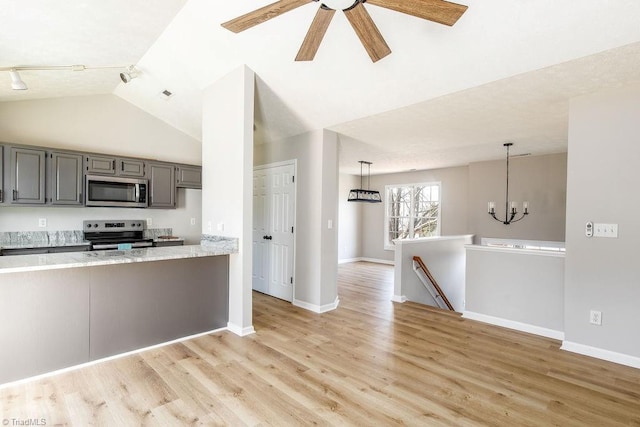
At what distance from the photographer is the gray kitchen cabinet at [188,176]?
5309 millimetres

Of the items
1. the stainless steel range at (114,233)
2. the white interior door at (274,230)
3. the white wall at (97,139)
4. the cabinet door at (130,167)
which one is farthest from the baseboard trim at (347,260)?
the cabinet door at (130,167)

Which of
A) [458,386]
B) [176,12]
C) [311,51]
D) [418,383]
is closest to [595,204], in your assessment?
[458,386]

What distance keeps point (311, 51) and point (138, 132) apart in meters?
4.03

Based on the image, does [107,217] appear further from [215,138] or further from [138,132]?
[215,138]

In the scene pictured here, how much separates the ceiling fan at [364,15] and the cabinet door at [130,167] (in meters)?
3.52

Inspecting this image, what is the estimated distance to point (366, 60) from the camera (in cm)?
292

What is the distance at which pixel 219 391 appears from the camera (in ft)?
7.66

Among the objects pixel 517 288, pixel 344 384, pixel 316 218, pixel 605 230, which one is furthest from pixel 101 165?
pixel 605 230

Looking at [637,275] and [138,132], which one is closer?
[637,275]

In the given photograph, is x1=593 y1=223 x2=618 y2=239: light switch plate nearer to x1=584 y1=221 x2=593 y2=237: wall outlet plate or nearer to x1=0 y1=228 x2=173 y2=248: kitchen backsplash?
x1=584 y1=221 x2=593 y2=237: wall outlet plate

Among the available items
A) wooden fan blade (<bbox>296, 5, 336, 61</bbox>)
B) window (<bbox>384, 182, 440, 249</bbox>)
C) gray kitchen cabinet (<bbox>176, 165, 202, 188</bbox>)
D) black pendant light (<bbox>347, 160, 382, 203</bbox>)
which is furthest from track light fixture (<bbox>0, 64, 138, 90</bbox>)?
window (<bbox>384, 182, 440, 249</bbox>)

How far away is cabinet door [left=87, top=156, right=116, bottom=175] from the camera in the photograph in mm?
4465

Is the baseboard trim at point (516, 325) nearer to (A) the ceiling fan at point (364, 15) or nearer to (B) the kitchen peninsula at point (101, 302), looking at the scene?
(B) the kitchen peninsula at point (101, 302)

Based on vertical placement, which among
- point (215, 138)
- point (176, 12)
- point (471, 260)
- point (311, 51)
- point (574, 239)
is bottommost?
point (471, 260)
